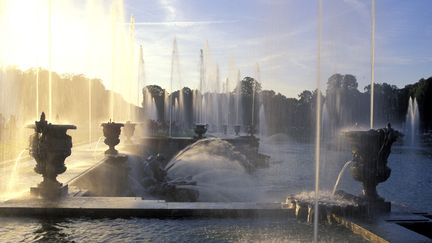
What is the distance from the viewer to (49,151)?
32.1 feet

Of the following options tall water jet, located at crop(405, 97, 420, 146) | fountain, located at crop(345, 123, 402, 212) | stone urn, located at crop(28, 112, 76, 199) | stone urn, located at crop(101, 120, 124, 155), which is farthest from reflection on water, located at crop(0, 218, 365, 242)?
tall water jet, located at crop(405, 97, 420, 146)

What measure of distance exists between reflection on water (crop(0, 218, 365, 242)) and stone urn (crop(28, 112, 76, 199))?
74.6 inches

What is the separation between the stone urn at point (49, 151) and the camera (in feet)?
31.6

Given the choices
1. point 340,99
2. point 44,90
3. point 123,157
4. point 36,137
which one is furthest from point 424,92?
Result: point 36,137

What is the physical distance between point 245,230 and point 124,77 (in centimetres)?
2538

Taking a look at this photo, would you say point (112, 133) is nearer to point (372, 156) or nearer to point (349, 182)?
point (349, 182)

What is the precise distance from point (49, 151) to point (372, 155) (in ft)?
20.1

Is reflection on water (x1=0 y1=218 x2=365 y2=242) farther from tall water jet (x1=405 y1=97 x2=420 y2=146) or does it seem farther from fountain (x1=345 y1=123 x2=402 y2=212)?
tall water jet (x1=405 y1=97 x2=420 y2=146)

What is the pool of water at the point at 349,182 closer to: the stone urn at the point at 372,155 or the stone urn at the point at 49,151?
the stone urn at the point at 372,155

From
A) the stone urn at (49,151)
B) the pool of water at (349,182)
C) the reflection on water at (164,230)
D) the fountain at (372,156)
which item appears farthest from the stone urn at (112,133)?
the fountain at (372,156)

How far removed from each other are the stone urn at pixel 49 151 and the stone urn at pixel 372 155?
5564 mm

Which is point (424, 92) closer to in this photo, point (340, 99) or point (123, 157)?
point (340, 99)

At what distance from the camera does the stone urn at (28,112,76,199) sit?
9625 millimetres

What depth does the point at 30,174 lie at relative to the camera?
43.4 ft
